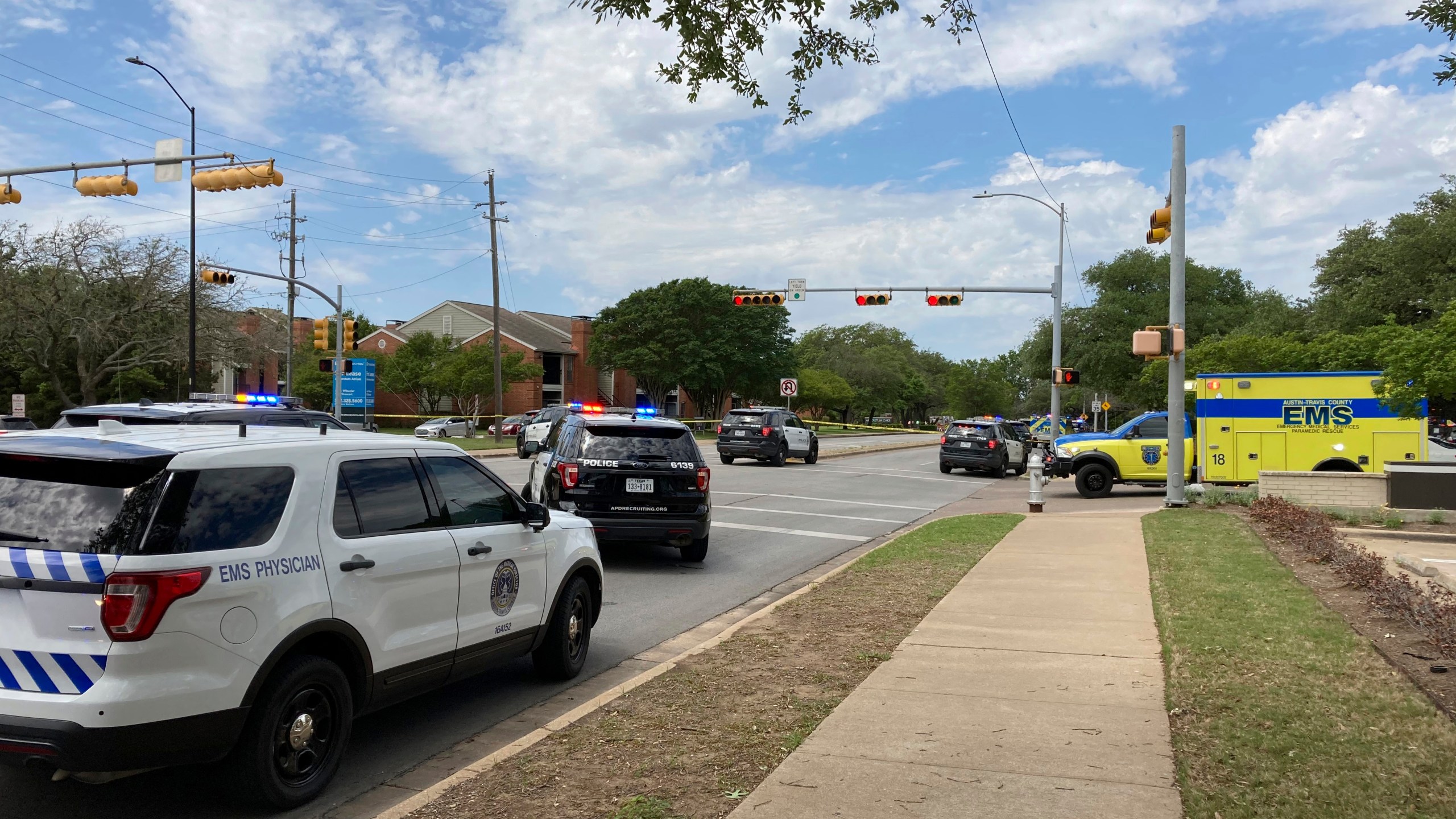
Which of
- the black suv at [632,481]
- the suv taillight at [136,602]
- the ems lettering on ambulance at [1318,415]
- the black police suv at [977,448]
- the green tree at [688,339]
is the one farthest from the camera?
the green tree at [688,339]

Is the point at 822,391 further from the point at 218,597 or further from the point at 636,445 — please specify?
the point at 218,597

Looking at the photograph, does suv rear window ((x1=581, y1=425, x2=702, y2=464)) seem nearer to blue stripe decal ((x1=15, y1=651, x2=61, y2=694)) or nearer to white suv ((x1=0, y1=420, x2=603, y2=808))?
white suv ((x1=0, y1=420, x2=603, y2=808))

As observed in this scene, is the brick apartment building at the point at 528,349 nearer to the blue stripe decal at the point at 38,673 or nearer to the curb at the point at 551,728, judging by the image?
the curb at the point at 551,728

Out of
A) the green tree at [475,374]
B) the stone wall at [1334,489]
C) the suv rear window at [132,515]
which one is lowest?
the stone wall at [1334,489]

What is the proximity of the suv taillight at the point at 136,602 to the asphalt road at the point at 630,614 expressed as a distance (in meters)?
0.87

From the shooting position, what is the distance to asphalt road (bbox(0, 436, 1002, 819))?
15.8ft

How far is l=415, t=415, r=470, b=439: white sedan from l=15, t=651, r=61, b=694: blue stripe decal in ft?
132

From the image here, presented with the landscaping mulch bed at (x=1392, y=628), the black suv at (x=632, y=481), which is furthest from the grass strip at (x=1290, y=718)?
the black suv at (x=632, y=481)

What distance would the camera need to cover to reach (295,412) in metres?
12.5

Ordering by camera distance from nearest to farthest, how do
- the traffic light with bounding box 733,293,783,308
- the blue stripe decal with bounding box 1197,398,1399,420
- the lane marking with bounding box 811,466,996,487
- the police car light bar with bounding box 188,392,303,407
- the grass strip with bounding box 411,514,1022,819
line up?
the grass strip with bounding box 411,514,1022,819
the police car light bar with bounding box 188,392,303,407
the blue stripe decal with bounding box 1197,398,1399,420
the lane marking with bounding box 811,466,996,487
the traffic light with bounding box 733,293,783,308

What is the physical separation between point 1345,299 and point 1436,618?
148 feet

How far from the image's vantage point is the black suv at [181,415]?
1027 centimetres

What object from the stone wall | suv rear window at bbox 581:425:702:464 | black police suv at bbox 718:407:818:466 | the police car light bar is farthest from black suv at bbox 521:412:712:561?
black police suv at bbox 718:407:818:466

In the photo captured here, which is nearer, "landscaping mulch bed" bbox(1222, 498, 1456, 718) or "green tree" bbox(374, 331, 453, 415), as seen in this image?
"landscaping mulch bed" bbox(1222, 498, 1456, 718)
